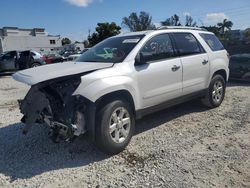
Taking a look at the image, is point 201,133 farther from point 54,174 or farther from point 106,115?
point 54,174

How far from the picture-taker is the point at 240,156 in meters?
4.04

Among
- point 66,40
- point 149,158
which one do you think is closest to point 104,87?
point 149,158

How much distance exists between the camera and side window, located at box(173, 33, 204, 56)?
545cm

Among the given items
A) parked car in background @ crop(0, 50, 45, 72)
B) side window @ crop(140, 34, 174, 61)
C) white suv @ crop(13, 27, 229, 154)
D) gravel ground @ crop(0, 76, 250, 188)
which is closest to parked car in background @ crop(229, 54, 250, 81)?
gravel ground @ crop(0, 76, 250, 188)

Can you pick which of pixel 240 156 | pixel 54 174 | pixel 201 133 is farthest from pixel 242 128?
pixel 54 174

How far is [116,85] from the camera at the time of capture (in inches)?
162

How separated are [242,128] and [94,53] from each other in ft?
10.1

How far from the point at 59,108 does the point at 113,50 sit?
1.53m

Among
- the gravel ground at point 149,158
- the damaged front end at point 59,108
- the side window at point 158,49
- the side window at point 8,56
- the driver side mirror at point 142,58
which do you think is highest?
the side window at point 8,56

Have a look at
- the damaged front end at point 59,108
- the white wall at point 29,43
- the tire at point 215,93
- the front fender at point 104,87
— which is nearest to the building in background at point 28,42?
the white wall at point 29,43

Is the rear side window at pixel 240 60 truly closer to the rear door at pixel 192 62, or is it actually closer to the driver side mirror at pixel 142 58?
the rear door at pixel 192 62

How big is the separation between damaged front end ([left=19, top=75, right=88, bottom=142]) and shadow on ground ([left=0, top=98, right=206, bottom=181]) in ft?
1.17

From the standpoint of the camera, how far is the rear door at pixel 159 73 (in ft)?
15.2

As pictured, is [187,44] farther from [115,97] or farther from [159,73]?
[115,97]
